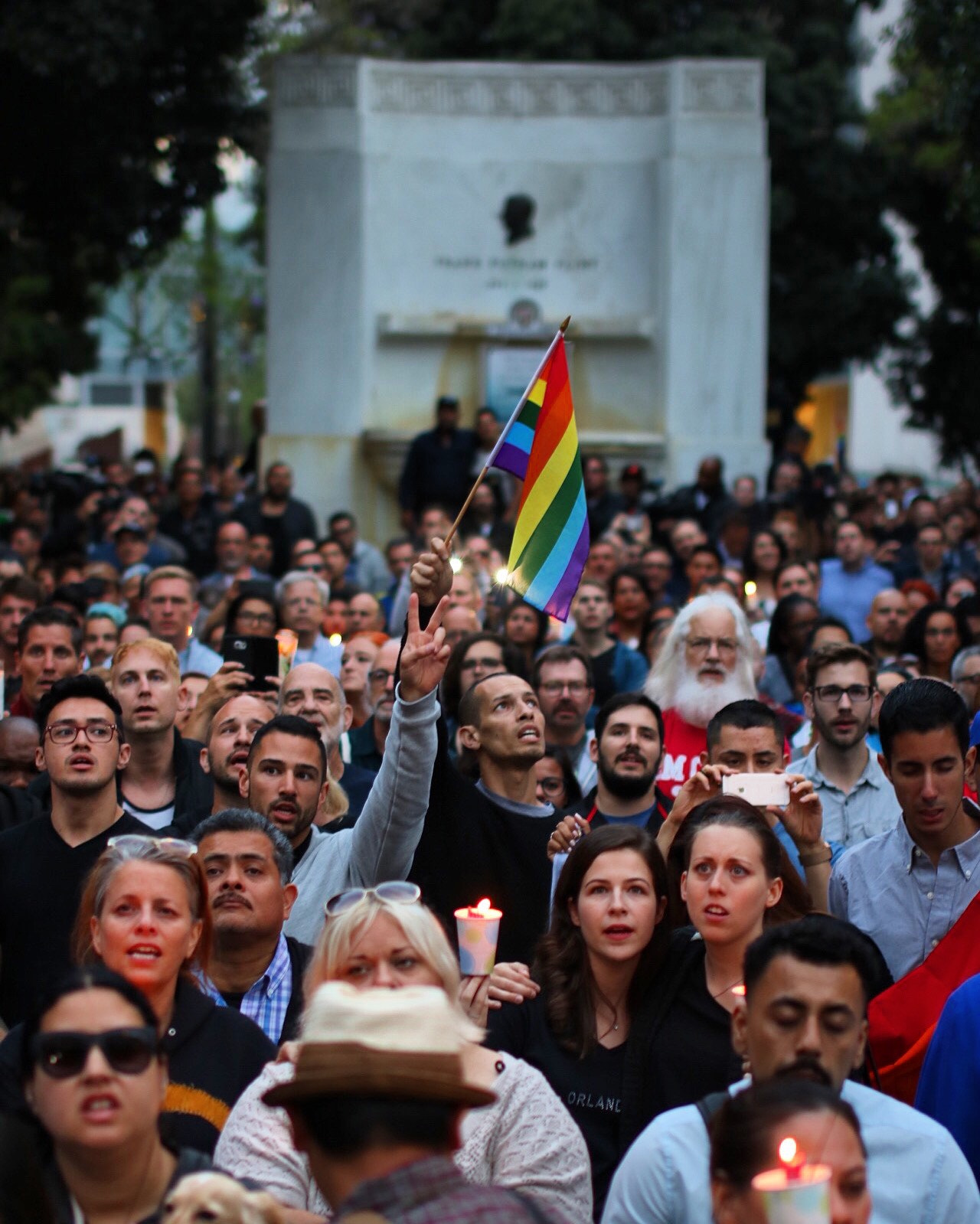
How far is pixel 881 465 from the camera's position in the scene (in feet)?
176

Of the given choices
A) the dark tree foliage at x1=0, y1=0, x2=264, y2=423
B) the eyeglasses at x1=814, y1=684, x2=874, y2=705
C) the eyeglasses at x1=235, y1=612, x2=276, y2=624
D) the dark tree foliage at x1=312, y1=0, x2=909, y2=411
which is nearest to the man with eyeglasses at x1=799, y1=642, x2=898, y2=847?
the eyeglasses at x1=814, y1=684, x2=874, y2=705

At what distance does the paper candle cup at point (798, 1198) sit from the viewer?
2922 mm

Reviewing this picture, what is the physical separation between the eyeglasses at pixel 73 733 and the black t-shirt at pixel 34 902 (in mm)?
296

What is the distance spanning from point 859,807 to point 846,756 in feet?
0.68

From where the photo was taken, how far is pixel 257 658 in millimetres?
8719

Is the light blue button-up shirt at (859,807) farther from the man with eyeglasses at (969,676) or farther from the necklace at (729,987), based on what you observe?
the necklace at (729,987)

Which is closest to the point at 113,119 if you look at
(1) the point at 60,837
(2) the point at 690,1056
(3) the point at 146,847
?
(1) the point at 60,837

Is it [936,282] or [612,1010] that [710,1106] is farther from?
[936,282]

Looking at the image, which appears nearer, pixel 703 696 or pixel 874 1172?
pixel 874 1172

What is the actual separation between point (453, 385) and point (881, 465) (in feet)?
112

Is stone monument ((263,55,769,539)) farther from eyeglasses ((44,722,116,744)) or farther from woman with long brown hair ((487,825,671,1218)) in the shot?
woman with long brown hair ((487,825,671,1218))

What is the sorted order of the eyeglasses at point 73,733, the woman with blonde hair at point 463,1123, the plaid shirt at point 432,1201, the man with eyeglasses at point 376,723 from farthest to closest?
the man with eyeglasses at point 376,723, the eyeglasses at point 73,733, the woman with blonde hair at point 463,1123, the plaid shirt at point 432,1201

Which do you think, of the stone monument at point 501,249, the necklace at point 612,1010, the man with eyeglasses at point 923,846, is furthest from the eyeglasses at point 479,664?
the stone monument at point 501,249

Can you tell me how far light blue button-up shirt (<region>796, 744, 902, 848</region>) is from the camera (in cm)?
746
